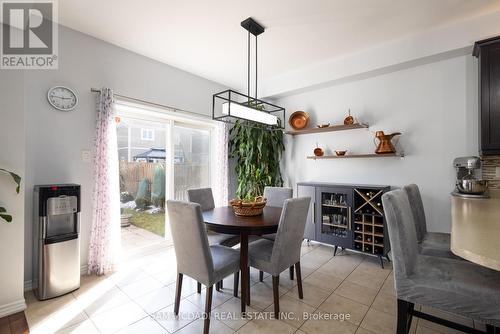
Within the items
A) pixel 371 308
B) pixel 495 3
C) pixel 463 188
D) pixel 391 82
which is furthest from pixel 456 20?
pixel 371 308

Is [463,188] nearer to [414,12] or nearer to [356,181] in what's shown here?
[356,181]

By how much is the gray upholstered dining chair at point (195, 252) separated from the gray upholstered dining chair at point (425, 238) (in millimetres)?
1609

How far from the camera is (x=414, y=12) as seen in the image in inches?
88.9

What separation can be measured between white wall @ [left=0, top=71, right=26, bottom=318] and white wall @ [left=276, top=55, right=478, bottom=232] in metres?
3.53

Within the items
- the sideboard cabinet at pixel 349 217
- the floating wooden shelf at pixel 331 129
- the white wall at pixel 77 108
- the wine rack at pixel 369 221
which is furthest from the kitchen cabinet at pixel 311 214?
the white wall at pixel 77 108

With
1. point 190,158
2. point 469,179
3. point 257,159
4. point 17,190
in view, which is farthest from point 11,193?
point 469,179

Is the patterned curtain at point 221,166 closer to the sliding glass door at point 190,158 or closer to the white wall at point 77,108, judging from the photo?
the sliding glass door at point 190,158

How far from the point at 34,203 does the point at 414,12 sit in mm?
4046

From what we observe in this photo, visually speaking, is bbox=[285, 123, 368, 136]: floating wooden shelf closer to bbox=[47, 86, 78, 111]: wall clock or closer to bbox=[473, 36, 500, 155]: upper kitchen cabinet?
bbox=[473, 36, 500, 155]: upper kitchen cabinet

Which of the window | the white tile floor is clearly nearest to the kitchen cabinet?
the white tile floor

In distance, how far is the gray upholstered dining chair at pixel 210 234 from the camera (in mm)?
2338

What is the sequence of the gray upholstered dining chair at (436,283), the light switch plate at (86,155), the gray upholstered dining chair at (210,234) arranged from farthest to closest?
the light switch plate at (86,155), the gray upholstered dining chair at (210,234), the gray upholstered dining chair at (436,283)

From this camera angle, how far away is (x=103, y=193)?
262cm

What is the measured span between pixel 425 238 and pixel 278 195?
4.99 ft
